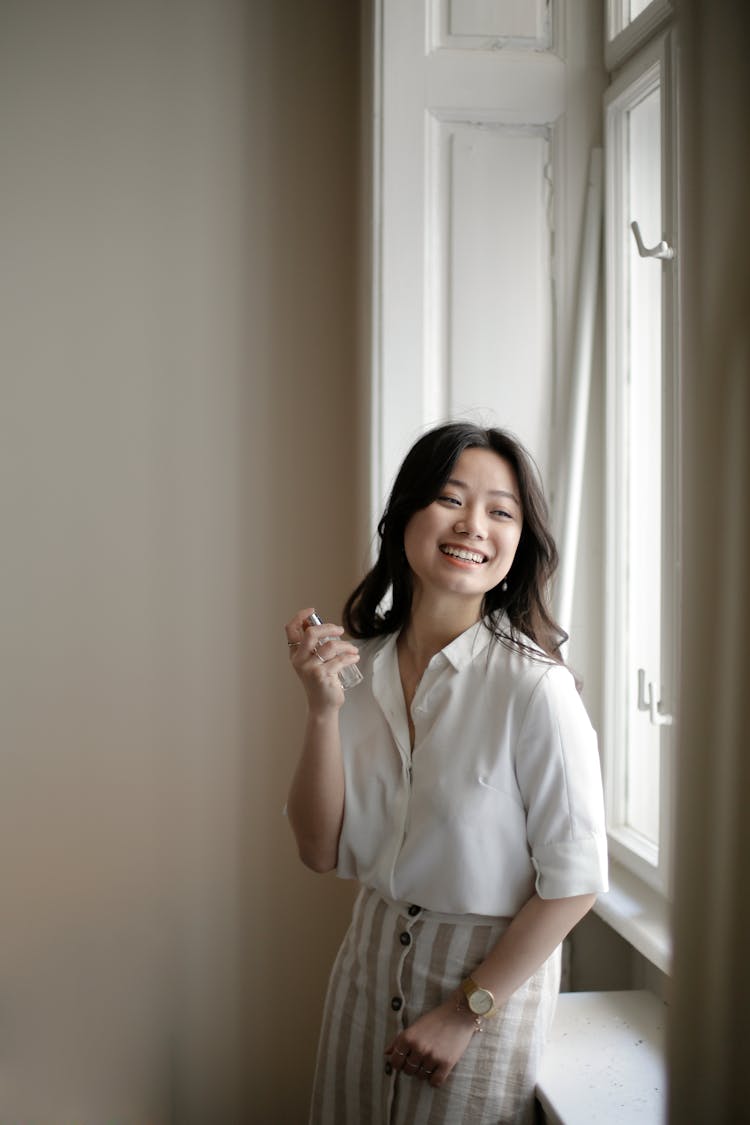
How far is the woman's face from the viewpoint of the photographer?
1.21 metres

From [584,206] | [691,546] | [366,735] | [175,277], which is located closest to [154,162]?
[175,277]

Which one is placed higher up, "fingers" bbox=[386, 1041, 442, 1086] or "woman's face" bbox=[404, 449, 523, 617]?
"woman's face" bbox=[404, 449, 523, 617]

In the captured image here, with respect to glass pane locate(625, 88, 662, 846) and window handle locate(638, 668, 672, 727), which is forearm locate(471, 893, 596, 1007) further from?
glass pane locate(625, 88, 662, 846)

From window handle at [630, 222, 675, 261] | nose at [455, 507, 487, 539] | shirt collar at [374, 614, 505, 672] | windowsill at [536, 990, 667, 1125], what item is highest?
window handle at [630, 222, 675, 261]

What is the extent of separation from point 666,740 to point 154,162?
4.72 ft

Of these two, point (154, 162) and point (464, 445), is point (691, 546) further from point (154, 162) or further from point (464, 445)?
point (154, 162)

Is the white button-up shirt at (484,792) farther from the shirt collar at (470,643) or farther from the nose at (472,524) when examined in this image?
the nose at (472,524)

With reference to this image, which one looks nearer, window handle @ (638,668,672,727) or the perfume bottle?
the perfume bottle

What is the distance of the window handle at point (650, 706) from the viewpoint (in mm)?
1565

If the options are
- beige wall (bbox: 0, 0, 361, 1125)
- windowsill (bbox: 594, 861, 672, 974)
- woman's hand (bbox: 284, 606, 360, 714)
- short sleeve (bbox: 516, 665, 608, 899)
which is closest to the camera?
short sleeve (bbox: 516, 665, 608, 899)

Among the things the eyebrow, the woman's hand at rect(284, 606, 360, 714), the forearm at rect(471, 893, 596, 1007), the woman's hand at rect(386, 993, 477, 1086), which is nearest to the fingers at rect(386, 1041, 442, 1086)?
the woman's hand at rect(386, 993, 477, 1086)

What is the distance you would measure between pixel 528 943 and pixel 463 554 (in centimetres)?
45

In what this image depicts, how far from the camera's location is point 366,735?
128 centimetres

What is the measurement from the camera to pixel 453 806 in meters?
1.16
